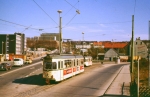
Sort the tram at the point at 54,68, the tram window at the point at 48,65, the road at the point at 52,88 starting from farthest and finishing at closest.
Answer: the tram window at the point at 48,65, the tram at the point at 54,68, the road at the point at 52,88

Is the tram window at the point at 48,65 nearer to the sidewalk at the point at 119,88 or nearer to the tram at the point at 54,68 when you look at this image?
the tram at the point at 54,68

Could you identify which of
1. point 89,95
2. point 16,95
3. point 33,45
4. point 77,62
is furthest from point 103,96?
point 33,45

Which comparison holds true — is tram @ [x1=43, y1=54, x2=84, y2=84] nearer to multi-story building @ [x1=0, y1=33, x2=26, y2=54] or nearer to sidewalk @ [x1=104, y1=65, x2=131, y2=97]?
sidewalk @ [x1=104, y1=65, x2=131, y2=97]

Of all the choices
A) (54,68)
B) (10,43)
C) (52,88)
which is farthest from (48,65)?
(10,43)

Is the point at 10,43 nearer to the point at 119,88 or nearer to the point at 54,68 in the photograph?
the point at 54,68

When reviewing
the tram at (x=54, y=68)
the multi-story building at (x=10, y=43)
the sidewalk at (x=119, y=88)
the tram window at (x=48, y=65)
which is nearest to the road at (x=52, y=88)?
the sidewalk at (x=119, y=88)

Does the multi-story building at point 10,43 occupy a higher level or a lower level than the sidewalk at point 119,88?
higher

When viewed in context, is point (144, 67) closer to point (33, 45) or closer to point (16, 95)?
point (16, 95)

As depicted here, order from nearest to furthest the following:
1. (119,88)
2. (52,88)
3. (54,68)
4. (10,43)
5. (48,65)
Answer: (52,88), (119,88), (54,68), (48,65), (10,43)

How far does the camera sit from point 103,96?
1519cm

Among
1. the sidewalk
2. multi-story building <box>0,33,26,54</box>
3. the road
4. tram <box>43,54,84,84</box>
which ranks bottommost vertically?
the sidewalk

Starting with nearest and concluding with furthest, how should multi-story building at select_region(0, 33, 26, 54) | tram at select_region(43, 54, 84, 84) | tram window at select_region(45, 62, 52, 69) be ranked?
tram at select_region(43, 54, 84, 84) < tram window at select_region(45, 62, 52, 69) < multi-story building at select_region(0, 33, 26, 54)

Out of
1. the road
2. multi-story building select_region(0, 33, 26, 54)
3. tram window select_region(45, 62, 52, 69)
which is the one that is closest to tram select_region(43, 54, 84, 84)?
tram window select_region(45, 62, 52, 69)

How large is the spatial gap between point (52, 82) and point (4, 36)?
62631 millimetres
